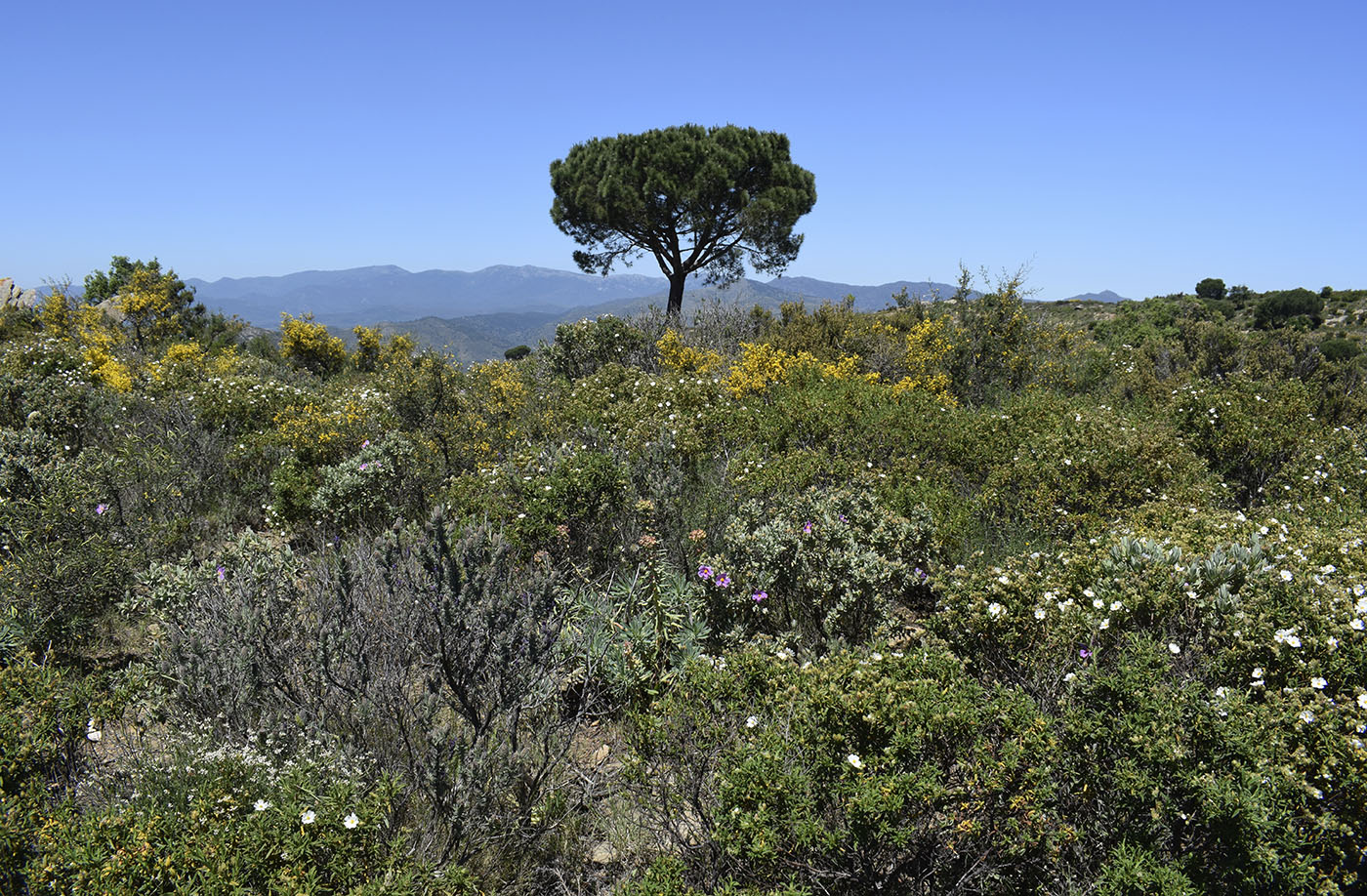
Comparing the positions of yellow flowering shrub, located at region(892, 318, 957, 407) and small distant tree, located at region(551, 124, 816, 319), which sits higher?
small distant tree, located at region(551, 124, 816, 319)

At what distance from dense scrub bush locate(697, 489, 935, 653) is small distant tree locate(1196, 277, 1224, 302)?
158 feet

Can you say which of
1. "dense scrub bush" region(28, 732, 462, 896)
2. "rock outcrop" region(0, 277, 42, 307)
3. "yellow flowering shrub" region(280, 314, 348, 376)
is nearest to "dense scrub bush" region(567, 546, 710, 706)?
"dense scrub bush" region(28, 732, 462, 896)

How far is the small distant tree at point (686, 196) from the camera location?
20031mm

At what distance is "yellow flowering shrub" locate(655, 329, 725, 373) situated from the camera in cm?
1109

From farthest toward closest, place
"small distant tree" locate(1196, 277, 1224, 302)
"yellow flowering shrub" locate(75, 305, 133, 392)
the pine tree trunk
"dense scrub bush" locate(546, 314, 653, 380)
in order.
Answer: "small distant tree" locate(1196, 277, 1224, 302)
the pine tree trunk
"dense scrub bush" locate(546, 314, 653, 380)
"yellow flowering shrub" locate(75, 305, 133, 392)

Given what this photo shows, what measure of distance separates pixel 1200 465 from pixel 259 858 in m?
6.85

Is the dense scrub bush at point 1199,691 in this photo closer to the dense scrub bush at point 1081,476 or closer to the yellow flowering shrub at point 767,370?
the dense scrub bush at point 1081,476

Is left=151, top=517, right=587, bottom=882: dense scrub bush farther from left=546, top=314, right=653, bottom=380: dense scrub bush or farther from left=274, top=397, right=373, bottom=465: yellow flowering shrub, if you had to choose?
left=546, top=314, right=653, bottom=380: dense scrub bush

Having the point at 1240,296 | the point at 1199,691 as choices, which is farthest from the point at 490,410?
the point at 1240,296

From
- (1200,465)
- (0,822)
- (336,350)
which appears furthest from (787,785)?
(336,350)

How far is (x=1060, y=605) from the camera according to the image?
10.4 ft

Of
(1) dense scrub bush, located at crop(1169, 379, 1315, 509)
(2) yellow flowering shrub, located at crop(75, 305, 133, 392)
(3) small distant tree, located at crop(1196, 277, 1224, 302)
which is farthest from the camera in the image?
(3) small distant tree, located at crop(1196, 277, 1224, 302)

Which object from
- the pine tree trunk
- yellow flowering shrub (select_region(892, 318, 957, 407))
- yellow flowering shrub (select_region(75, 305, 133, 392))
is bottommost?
yellow flowering shrub (select_region(75, 305, 133, 392))

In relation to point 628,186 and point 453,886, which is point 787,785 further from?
point 628,186
